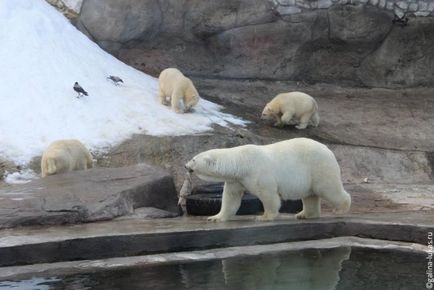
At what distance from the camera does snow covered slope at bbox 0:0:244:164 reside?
1146 cm

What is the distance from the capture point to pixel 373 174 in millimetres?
12266

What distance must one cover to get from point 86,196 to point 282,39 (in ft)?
31.1

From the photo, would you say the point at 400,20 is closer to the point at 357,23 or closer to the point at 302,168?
the point at 357,23

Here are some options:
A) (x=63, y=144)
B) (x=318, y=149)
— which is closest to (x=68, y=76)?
(x=63, y=144)

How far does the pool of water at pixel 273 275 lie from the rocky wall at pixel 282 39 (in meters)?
9.95

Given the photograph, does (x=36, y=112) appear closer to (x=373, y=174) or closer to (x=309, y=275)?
(x=373, y=174)

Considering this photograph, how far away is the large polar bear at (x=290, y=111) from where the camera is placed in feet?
45.0

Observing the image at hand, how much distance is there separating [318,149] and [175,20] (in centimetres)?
913

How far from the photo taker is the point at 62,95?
12.4 m

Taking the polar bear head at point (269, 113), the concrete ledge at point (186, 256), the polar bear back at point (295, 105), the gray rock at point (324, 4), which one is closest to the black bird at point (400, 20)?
the gray rock at point (324, 4)

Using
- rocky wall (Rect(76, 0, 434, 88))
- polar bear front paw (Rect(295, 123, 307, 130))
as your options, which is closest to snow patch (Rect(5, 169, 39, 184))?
polar bear front paw (Rect(295, 123, 307, 130))

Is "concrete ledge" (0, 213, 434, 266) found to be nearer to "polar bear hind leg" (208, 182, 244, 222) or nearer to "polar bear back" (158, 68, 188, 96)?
"polar bear hind leg" (208, 182, 244, 222)

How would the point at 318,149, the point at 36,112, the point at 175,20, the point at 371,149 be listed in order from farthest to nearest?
the point at 175,20 → the point at 371,149 → the point at 36,112 → the point at 318,149

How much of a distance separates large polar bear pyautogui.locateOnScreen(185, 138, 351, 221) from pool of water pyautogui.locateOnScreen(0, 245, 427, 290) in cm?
116
